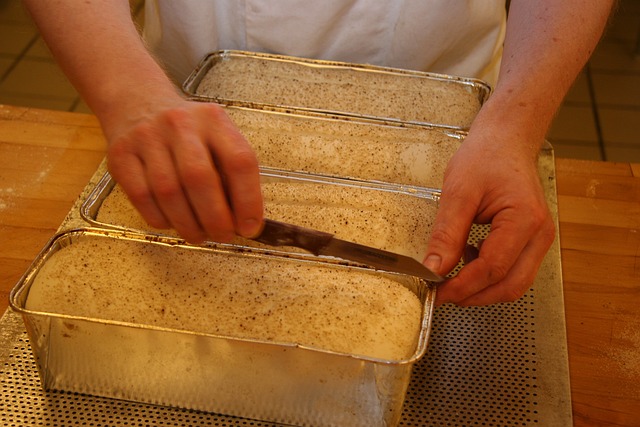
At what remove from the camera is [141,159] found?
81 cm

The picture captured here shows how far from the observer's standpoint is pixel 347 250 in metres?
0.91

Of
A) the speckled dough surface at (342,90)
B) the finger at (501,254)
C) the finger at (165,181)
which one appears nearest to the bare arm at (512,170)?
the finger at (501,254)

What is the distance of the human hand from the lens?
0.89m

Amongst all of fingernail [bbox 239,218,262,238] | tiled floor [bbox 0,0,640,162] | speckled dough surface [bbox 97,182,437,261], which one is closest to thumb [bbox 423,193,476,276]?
speckled dough surface [bbox 97,182,437,261]

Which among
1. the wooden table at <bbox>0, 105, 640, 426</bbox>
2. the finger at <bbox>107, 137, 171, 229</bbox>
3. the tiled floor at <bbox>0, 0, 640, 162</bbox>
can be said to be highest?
the finger at <bbox>107, 137, 171, 229</bbox>

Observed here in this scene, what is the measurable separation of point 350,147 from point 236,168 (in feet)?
1.46

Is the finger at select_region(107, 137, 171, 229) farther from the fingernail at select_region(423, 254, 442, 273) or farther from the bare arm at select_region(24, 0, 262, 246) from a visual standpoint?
the fingernail at select_region(423, 254, 442, 273)

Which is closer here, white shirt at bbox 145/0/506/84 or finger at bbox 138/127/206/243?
finger at bbox 138/127/206/243

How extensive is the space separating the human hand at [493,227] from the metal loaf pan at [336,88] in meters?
0.33

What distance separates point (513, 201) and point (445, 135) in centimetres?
35

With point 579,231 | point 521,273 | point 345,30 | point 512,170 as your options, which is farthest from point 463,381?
point 345,30

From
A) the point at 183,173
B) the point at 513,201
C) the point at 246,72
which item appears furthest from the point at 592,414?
the point at 246,72

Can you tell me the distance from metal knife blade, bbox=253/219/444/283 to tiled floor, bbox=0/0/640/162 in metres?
1.82

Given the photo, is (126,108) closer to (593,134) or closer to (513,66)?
(513,66)
